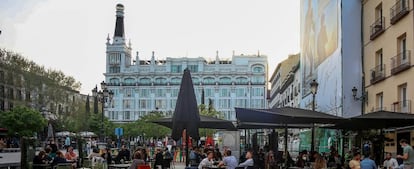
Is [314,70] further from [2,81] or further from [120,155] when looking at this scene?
[2,81]

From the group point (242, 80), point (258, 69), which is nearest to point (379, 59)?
point (242, 80)

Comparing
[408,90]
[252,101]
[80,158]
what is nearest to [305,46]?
[408,90]

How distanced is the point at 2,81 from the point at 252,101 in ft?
298

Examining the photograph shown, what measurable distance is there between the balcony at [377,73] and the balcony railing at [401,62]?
1.52 meters

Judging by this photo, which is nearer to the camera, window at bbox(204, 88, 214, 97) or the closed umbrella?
the closed umbrella

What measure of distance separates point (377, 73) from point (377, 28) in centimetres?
219

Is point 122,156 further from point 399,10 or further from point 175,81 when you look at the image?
point 175,81

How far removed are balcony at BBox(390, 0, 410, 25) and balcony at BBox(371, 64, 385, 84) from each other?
2974 millimetres

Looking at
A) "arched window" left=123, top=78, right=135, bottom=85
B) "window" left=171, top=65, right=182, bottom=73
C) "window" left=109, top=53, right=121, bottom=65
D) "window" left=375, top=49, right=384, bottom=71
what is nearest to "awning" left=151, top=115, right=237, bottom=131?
"window" left=375, top=49, right=384, bottom=71

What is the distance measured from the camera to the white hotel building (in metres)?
149

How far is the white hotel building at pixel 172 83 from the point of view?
149125 millimetres

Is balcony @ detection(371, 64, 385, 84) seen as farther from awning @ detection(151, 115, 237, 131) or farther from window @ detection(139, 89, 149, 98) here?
window @ detection(139, 89, 149, 98)

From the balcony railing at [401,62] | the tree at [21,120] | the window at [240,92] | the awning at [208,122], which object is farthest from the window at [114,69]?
the balcony railing at [401,62]

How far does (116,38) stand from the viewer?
15975 cm
